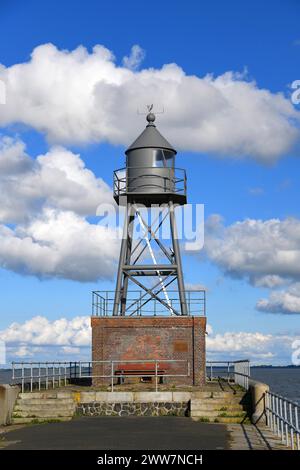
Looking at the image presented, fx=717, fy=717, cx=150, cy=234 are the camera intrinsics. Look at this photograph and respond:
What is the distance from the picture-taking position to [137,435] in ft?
55.8

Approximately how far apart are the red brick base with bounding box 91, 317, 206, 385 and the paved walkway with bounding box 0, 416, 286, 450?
6.43 meters

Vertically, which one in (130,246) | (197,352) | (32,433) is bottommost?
(32,433)

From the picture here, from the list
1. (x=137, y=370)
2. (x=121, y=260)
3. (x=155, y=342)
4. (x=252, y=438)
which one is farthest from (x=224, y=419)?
(x=121, y=260)

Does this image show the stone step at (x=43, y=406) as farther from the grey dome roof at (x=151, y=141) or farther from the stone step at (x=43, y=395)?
the grey dome roof at (x=151, y=141)

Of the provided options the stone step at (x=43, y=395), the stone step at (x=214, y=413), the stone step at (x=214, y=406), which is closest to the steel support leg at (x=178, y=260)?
the stone step at (x=214, y=406)

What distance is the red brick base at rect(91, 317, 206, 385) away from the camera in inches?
1076

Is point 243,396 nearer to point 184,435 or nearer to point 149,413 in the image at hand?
point 149,413

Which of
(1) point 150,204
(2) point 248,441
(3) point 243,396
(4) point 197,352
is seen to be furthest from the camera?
(1) point 150,204

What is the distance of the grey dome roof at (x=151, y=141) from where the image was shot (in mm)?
29344

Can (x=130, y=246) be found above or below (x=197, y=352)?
above

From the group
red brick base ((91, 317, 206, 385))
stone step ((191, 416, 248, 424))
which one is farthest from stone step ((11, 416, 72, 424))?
red brick base ((91, 317, 206, 385))

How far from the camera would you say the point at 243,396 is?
71.6ft
